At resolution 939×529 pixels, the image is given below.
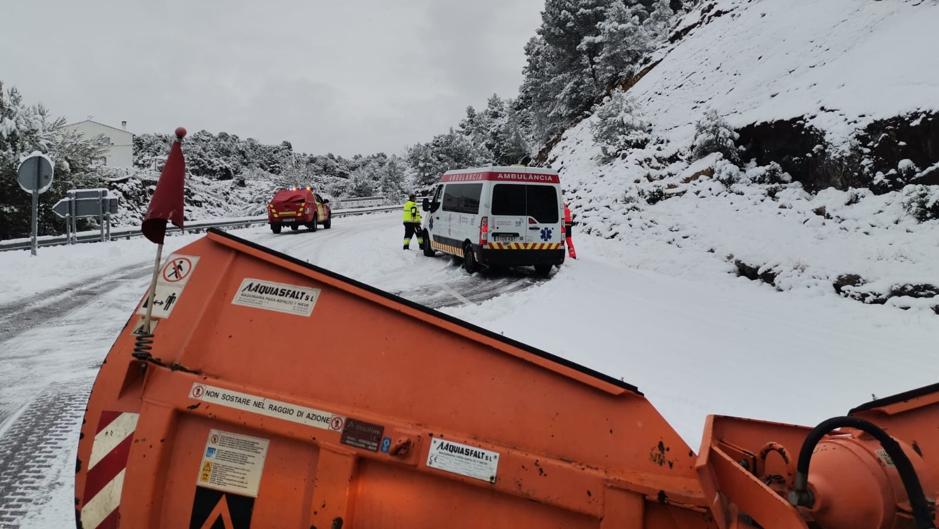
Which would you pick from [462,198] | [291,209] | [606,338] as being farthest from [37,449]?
[291,209]

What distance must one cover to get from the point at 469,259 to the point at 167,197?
1091 cm

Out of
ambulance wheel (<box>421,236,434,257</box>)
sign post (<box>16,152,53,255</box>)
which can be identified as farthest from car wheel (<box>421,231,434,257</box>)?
sign post (<box>16,152,53,255</box>)

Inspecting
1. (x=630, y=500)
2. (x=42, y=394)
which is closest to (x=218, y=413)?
(x=630, y=500)

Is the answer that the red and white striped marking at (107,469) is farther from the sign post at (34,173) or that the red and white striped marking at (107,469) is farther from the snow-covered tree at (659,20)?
the snow-covered tree at (659,20)

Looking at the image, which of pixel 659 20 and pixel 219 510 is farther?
pixel 659 20

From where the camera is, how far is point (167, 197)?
2199 mm

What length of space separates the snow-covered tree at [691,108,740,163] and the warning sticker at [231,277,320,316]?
590 inches

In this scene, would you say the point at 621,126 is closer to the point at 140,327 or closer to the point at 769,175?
the point at 769,175

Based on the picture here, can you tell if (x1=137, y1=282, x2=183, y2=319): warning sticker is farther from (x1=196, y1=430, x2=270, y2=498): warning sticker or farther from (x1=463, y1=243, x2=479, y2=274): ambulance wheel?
(x1=463, y1=243, x2=479, y2=274): ambulance wheel

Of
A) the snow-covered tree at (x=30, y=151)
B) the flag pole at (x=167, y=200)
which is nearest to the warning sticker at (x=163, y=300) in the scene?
the flag pole at (x=167, y=200)

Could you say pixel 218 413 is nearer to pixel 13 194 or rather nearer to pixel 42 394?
pixel 42 394

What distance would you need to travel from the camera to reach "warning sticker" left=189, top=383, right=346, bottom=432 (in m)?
2.17

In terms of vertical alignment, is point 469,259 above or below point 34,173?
below

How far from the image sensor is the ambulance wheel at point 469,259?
507 inches
